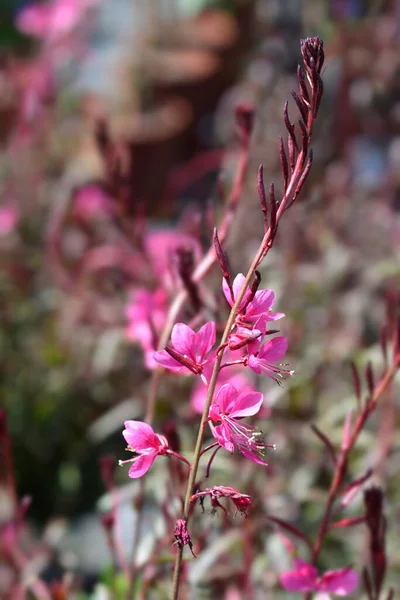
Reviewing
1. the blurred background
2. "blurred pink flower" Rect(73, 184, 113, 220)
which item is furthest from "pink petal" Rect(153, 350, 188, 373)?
"blurred pink flower" Rect(73, 184, 113, 220)

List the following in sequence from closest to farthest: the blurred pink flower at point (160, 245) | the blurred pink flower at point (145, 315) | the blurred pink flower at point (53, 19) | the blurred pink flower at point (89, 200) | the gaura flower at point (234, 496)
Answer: the gaura flower at point (234, 496) < the blurred pink flower at point (145, 315) < the blurred pink flower at point (160, 245) < the blurred pink flower at point (89, 200) < the blurred pink flower at point (53, 19)

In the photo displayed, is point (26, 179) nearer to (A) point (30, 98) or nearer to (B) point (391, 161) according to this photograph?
(A) point (30, 98)

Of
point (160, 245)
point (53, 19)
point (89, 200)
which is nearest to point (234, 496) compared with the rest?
point (160, 245)

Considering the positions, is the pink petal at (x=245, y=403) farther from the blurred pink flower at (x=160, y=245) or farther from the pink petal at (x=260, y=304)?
the blurred pink flower at (x=160, y=245)

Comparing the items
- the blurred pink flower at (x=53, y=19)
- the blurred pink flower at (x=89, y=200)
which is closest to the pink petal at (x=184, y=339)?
the blurred pink flower at (x=89, y=200)

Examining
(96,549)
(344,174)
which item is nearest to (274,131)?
(344,174)

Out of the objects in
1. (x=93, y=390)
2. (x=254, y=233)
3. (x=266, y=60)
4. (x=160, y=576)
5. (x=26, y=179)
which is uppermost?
(x=266, y=60)

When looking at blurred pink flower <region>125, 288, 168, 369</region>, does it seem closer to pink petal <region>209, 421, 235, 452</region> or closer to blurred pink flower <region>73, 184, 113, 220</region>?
pink petal <region>209, 421, 235, 452</region>

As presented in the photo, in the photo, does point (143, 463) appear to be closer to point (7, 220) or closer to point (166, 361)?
point (166, 361)
